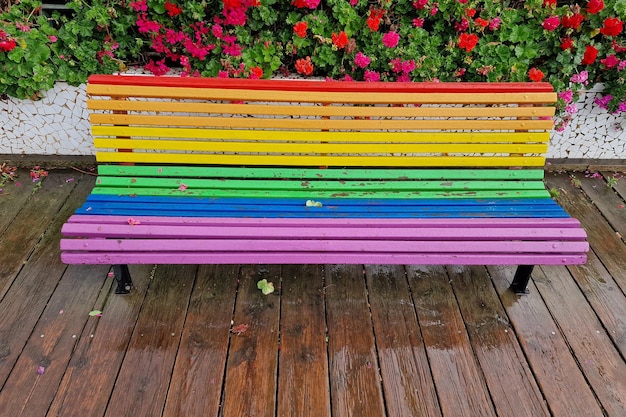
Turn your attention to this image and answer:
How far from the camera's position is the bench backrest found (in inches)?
95.4

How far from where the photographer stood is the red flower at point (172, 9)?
291cm

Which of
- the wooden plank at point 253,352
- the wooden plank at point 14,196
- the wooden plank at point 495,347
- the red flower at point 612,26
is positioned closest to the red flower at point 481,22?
the red flower at point 612,26

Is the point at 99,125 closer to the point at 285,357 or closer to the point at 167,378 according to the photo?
the point at 167,378

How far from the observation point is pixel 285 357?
2184mm

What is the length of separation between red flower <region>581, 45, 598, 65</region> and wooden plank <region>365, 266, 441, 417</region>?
5.76 feet

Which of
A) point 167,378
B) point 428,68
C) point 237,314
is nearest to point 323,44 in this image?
point 428,68

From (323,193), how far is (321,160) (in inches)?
7.7

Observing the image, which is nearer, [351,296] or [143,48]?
[351,296]

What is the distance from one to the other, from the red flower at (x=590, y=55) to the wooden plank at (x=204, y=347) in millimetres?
2420

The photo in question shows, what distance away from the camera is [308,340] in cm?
226

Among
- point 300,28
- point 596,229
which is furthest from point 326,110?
point 596,229

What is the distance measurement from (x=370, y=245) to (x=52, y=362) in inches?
55.6

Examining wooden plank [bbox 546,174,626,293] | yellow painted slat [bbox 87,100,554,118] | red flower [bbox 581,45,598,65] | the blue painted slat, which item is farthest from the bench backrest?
red flower [bbox 581,45,598,65]

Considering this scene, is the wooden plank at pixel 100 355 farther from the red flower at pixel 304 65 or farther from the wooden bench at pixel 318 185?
the red flower at pixel 304 65
